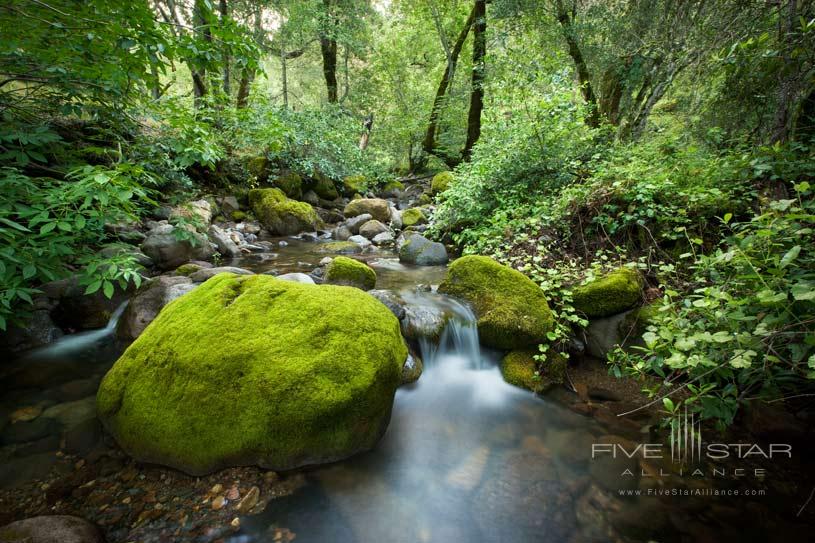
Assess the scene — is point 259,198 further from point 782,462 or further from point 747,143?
point 782,462

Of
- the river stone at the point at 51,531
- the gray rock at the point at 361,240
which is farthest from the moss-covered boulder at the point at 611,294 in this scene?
the gray rock at the point at 361,240

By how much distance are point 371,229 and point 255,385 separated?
309 inches

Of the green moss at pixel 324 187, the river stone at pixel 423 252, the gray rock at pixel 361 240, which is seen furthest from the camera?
the green moss at pixel 324 187

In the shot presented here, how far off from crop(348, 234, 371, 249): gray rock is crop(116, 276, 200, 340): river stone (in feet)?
16.0

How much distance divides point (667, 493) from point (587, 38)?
1134 cm

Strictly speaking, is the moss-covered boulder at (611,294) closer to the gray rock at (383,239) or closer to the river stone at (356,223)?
the gray rock at (383,239)

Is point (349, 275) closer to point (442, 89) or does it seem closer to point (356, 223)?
point (356, 223)

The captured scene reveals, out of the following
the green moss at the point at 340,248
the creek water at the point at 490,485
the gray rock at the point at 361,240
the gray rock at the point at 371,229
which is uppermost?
the gray rock at the point at 371,229

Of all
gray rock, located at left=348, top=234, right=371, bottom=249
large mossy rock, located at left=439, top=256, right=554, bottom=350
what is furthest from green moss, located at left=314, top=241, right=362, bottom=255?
large mossy rock, located at left=439, top=256, right=554, bottom=350

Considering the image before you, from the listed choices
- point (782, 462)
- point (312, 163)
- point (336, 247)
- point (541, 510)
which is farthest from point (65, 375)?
point (312, 163)

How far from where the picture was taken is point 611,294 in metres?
3.91

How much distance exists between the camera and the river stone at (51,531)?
1.87 m

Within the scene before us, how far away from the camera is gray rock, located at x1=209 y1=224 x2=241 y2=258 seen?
7.36 metres

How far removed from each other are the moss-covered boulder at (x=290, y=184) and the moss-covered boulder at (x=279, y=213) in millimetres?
1032
